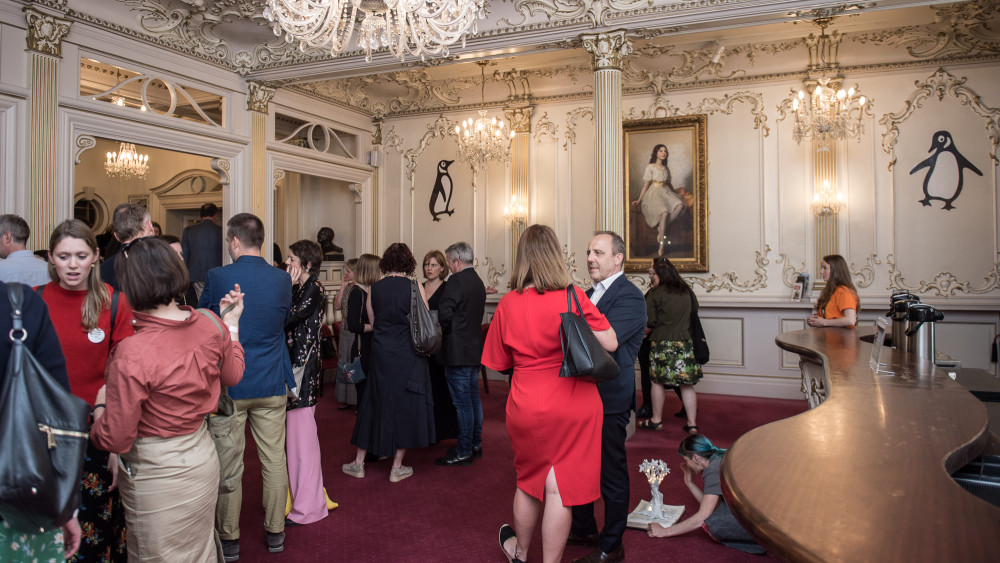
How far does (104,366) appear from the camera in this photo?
2.39 meters

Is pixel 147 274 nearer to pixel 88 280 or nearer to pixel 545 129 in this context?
pixel 88 280

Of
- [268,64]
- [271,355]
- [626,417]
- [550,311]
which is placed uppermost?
[268,64]

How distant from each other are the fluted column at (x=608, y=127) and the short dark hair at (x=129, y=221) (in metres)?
3.85

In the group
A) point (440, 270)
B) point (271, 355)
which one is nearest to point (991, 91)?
point (440, 270)

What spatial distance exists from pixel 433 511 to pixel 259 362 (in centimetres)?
147

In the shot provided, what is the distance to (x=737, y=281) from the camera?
25.0ft

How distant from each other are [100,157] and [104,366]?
9819 mm

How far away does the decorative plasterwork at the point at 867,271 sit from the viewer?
714cm

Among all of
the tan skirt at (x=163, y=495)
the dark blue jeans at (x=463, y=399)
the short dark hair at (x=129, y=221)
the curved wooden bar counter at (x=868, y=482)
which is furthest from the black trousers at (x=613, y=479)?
the short dark hair at (x=129, y=221)

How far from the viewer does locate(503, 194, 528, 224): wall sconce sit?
8.64 m

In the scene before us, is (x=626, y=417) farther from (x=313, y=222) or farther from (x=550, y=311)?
(x=313, y=222)

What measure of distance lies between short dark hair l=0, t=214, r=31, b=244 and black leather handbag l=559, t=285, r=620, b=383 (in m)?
2.74

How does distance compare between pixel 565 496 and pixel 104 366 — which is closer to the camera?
pixel 104 366

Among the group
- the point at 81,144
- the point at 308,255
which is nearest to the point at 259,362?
the point at 308,255
